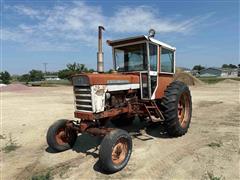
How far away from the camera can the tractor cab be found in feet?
20.8

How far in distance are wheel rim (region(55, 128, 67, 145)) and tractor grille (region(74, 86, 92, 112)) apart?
750 millimetres

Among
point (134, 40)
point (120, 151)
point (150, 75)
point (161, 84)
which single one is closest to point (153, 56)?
point (150, 75)

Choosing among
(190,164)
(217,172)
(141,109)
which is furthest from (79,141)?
(217,172)

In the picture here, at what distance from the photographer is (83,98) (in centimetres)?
529

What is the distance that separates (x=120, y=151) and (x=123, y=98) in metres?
1.58

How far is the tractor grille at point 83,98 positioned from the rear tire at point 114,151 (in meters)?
0.86

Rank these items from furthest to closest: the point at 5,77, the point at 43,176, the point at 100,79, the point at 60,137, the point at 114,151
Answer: the point at 5,77 → the point at 60,137 → the point at 100,79 → the point at 114,151 → the point at 43,176

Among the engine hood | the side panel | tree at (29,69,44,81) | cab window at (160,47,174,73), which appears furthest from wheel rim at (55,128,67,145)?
tree at (29,69,44,81)

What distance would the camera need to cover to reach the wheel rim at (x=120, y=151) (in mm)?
4732

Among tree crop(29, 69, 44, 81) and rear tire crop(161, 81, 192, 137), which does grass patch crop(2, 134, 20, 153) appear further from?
tree crop(29, 69, 44, 81)

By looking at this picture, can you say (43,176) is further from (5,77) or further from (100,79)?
(5,77)

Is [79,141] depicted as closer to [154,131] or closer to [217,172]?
[154,131]

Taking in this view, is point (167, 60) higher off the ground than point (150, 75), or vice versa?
point (167, 60)

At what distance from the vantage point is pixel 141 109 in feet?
21.5
